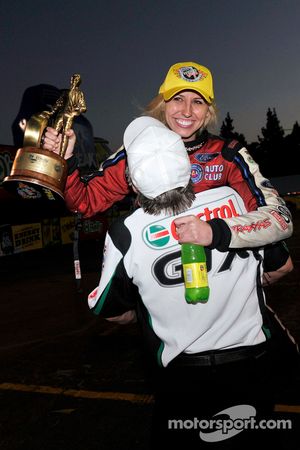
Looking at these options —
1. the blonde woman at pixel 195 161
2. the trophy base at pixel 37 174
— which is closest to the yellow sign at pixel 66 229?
the blonde woman at pixel 195 161

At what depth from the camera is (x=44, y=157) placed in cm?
183

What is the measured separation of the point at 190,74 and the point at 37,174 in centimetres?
95

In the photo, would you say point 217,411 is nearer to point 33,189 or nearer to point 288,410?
point 33,189

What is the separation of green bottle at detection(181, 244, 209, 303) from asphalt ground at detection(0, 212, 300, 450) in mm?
505

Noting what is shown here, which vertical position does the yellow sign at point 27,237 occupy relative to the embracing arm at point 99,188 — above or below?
above

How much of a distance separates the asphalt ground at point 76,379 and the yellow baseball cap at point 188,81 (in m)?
1.29

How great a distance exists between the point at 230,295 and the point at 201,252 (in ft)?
0.84

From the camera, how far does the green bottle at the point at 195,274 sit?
1.55 meters

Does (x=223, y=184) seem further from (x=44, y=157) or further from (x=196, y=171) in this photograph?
(x=44, y=157)

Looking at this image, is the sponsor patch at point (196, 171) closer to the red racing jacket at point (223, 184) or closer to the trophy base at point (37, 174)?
the red racing jacket at point (223, 184)

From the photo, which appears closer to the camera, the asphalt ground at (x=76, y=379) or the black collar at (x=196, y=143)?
the black collar at (x=196, y=143)

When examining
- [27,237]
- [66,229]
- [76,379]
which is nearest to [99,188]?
[76,379]

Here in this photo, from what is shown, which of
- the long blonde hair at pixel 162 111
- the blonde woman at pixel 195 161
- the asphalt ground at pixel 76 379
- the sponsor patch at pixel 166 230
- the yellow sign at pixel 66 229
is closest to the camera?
the sponsor patch at pixel 166 230

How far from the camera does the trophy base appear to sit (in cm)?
179
